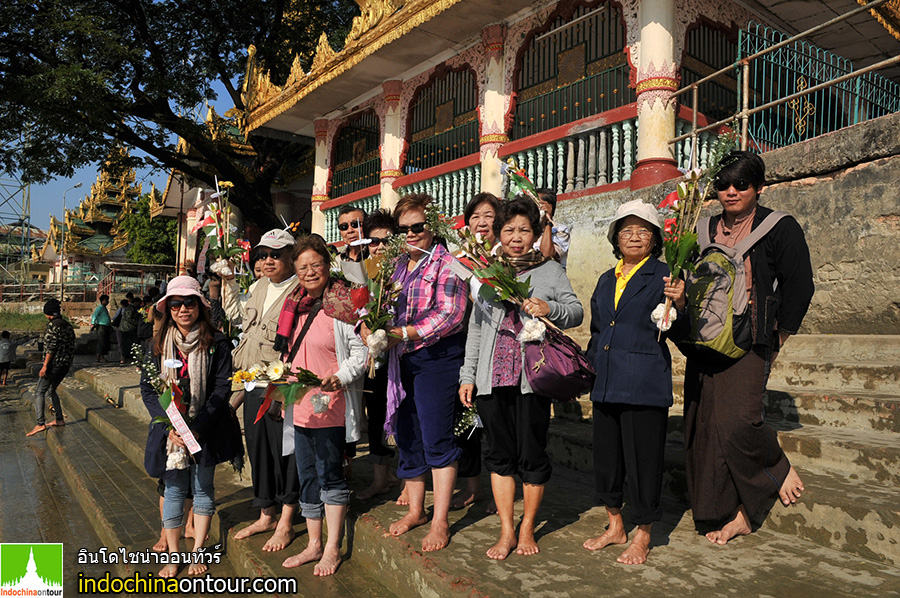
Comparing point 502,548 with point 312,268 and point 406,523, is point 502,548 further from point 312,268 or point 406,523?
point 312,268

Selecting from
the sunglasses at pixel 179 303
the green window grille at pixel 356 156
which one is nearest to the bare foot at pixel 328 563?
the sunglasses at pixel 179 303

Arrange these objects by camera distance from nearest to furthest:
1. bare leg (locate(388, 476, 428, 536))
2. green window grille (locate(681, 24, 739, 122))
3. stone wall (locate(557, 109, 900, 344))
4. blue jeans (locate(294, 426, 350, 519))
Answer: bare leg (locate(388, 476, 428, 536)) → blue jeans (locate(294, 426, 350, 519)) → stone wall (locate(557, 109, 900, 344)) → green window grille (locate(681, 24, 739, 122))

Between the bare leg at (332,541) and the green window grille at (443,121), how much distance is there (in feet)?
25.2

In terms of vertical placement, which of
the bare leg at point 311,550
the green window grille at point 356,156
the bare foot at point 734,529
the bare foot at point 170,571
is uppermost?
the green window grille at point 356,156

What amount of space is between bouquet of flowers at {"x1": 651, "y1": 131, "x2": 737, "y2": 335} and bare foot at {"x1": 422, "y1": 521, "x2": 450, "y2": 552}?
4.42 feet

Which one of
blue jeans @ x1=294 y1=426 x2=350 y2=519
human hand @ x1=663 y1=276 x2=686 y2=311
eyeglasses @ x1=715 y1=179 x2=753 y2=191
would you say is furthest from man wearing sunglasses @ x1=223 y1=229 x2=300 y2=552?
eyeglasses @ x1=715 y1=179 x2=753 y2=191

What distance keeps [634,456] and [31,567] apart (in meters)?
3.63

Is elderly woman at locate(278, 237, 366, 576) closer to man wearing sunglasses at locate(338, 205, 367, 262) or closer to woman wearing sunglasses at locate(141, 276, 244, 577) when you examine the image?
woman wearing sunglasses at locate(141, 276, 244, 577)

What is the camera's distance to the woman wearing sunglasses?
321 centimetres

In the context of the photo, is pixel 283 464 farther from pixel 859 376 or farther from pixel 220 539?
pixel 859 376

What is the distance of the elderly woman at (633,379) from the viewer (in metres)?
2.55

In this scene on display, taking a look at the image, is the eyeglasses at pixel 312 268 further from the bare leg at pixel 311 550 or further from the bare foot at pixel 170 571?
the bare foot at pixel 170 571

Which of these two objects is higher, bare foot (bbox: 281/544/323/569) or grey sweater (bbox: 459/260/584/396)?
grey sweater (bbox: 459/260/584/396)

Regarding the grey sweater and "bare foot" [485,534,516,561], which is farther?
the grey sweater
